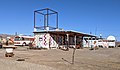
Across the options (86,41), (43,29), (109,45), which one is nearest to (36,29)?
(43,29)

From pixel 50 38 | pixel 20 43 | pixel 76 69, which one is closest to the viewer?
pixel 76 69

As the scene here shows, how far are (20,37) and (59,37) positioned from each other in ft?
48.3

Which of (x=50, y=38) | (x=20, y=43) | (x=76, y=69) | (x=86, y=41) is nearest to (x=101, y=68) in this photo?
(x=76, y=69)

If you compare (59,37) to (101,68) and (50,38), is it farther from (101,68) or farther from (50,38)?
(101,68)

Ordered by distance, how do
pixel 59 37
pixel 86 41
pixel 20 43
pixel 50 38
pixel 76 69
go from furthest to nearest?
1. pixel 86 41
2. pixel 20 43
3. pixel 59 37
4. pixel 50 38
5. pixel 76 69

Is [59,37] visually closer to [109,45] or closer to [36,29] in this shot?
[36,29]

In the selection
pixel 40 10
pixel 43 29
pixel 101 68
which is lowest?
pixel 101 68

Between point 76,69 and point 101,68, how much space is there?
4.92 feet

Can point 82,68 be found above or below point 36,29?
below

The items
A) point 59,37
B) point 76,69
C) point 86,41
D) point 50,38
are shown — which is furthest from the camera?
point 86,41

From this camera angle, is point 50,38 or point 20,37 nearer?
point 50,38

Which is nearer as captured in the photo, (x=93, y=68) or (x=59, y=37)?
(x=93, y=68)

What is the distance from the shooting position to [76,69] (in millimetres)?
12234

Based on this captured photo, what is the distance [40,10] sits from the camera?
37031 mm
